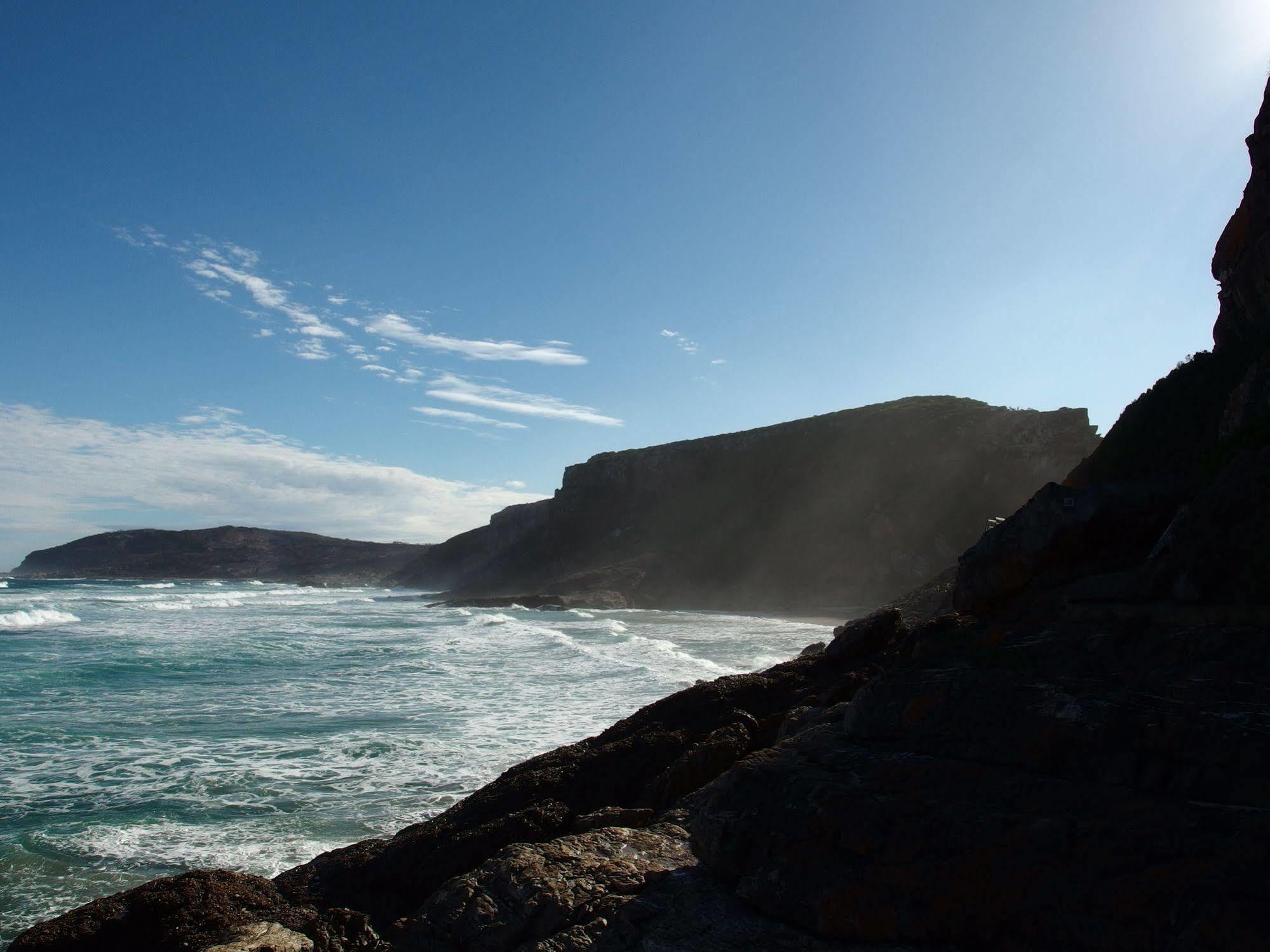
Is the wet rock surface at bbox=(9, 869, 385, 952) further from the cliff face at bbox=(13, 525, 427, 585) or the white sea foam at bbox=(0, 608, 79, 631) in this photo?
the cliff face at bbox=(13, 525, 427, 585)

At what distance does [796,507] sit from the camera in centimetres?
6431

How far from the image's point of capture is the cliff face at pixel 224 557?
133 m

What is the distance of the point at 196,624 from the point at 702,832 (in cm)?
3756

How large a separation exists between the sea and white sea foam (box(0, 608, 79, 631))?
3.64 m

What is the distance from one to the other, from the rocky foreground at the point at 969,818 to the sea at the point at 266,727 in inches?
93.6

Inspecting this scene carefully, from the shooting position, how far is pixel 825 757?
4.79 m

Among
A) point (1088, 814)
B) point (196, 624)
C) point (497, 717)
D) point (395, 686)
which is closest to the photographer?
point (1088, 814)

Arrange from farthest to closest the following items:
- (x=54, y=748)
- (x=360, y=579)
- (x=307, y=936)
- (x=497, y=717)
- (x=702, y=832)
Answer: (x=360, y=579), (x=497, y=717), (x=54, y=748), (x=307, y=936), (x=702, y=832)

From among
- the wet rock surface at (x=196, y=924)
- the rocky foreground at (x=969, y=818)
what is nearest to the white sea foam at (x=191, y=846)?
the rocky foreground at (x=969, y=818)

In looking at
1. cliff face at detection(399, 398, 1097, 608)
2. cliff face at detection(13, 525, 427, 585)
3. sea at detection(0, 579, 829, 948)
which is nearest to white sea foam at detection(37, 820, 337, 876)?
sea at detection(0, 579, 829, 948)

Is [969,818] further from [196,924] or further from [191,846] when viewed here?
[191,846]

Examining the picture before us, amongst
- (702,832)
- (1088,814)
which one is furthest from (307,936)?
(1088,814)

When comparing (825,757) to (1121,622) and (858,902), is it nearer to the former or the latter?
(858,902)

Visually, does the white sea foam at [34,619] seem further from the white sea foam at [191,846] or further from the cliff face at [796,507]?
the white sea foam at [191,846]
